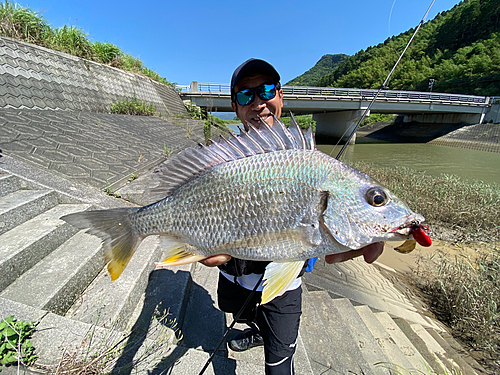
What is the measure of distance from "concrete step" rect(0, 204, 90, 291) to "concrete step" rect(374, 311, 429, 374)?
14.8 feet

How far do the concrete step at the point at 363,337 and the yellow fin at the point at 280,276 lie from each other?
1853 millimetres

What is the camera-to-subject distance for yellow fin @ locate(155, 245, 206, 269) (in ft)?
4.97

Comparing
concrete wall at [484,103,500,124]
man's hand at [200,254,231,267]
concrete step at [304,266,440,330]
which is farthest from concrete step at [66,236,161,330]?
concrete wall at [484,103,500,124]

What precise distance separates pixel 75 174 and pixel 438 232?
870cm

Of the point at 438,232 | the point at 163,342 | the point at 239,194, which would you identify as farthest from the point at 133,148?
the point at 438,232

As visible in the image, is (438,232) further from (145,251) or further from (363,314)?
(145,251)

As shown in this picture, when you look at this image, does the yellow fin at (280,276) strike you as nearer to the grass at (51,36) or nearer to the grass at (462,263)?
the grass at (462,263)

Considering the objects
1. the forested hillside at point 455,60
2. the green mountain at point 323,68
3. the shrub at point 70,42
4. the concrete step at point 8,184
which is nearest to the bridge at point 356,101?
the forested hillside at point 455,60

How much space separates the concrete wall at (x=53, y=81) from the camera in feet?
21.7

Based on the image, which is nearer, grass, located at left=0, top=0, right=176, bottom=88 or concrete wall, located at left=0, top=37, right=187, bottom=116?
concrete wall, located at left=0, top=37, right=187, bottom=116

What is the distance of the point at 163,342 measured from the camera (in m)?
2.10

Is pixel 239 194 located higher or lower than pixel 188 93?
lower

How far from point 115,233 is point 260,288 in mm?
1166

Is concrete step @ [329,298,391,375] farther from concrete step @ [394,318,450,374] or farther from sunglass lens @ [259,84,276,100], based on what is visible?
sunglass lens @ [259,84,276,100]
